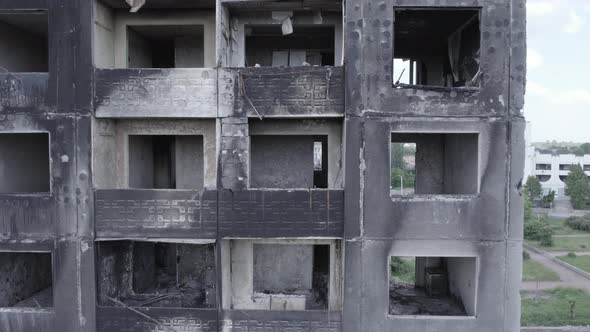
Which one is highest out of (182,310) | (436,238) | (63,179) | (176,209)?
(63,179)

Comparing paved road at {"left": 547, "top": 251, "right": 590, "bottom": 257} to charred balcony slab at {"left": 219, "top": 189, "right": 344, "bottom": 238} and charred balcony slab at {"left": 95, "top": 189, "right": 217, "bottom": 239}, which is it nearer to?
charred balcony slab at {"left": 219, "top": 189, "right": 344, "bottom": 238}

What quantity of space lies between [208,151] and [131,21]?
3.73m

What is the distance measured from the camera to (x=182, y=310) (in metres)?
8.73

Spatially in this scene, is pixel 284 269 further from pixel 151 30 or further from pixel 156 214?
pixel 151 30

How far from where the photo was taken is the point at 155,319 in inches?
345

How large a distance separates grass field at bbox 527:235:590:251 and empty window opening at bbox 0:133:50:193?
40682mm

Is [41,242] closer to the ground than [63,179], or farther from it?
closer to the ground

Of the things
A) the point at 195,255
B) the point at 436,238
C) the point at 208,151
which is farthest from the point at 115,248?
the point at 436,238

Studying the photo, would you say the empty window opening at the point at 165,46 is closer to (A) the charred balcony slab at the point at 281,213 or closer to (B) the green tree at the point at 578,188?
(A) the charred balcony slab at the point at 281,213

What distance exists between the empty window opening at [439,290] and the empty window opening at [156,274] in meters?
5.00

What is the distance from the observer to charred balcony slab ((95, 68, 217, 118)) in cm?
862

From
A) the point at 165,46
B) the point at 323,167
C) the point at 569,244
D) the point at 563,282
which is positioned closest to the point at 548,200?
the point at 569,244

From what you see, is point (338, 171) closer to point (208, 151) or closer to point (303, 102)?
point (303, 102)

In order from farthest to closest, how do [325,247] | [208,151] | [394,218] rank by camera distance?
[325,247], [208,151], [394,218]
